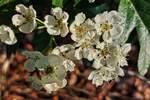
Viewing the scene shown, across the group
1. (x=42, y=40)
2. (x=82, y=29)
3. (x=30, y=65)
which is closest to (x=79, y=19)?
(x=82, y=29)

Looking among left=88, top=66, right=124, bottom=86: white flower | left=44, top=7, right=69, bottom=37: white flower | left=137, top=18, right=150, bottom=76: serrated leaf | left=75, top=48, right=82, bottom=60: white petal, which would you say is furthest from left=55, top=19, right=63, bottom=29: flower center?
left=137, top=18, right=150, bottom=76: serrated leaf

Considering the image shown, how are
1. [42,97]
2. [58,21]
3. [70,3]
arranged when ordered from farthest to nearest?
1. [42,97]
2. [70,3]
3. [58,21]

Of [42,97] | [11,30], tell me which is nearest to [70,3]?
[11,30]

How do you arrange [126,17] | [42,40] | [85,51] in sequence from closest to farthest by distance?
[85,51] < [126,17] < [42,40]

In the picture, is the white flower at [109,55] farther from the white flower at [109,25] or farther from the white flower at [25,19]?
the white flower at [25,19]

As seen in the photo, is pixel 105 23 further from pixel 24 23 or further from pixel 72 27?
pixel 24 23

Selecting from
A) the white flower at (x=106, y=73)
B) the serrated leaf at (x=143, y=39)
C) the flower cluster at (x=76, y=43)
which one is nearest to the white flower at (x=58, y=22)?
the flower cluster at (x=76, y=43)

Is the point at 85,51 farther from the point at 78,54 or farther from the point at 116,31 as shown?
the point at 116,31
